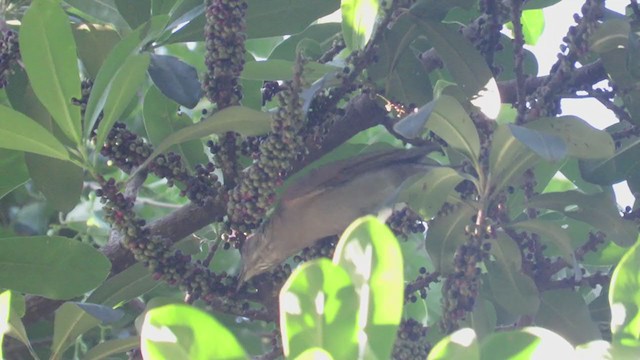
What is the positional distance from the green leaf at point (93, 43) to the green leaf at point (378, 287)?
4.52 feet

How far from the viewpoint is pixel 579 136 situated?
1.90 m

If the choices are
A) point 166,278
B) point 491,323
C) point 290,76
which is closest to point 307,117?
point 290,76

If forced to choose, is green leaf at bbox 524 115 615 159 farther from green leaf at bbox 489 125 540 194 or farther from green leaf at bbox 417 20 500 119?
green leaf at bbox 417 20 500 119

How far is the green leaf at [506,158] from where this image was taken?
1.90 meters

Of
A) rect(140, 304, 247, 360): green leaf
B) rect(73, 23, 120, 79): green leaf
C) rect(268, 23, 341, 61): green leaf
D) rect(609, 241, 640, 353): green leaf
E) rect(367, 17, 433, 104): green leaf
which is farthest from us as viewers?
rect(268, 23, 341, 61): green leaf

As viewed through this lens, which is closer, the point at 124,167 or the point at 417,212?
the point at 417,212

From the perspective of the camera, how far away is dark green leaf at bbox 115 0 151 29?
7.82 ft

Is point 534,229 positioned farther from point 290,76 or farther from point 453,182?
point 290,76

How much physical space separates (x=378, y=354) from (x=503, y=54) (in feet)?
5.07

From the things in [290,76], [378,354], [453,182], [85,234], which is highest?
[290,76]

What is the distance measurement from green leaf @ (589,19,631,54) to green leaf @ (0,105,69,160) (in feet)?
4.08

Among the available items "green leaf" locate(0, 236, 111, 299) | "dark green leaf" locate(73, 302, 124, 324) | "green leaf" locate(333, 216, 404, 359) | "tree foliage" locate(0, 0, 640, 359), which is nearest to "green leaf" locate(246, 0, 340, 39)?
"tree foliage" locate(0, 0, 640, 359)

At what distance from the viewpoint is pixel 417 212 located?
6.56ft

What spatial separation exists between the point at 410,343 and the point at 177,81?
80 centimetres
